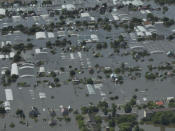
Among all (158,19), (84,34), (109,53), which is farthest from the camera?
(158,19)

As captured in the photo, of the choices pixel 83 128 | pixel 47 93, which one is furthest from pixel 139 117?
pixel 47 93

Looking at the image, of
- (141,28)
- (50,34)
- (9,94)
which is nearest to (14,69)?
(9,94)

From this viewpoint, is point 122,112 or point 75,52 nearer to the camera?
point 122,112

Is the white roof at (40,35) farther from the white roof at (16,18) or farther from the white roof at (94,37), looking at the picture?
the white roof at (16,18)

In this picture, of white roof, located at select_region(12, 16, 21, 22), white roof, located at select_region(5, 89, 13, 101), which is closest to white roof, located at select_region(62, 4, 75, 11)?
white roof, located at select_region(12, 16, 21, 22)

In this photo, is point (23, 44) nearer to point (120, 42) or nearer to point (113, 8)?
point (120, 42)

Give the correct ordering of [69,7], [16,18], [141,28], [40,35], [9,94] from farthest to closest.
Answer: [69,7] → [16,18] → [141,28] → [40,35] → [9,94]

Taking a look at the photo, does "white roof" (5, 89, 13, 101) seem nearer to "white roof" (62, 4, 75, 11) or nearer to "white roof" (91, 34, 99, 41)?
"white roof" (91, 34, 99, 41)

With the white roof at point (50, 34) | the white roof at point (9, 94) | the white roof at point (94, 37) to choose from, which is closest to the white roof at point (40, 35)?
the white roof at point (50, 34)

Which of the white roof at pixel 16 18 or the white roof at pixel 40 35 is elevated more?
the white roof at pixel 16 18

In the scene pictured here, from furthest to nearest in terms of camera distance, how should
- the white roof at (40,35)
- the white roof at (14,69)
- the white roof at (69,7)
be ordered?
the white roof at (69,7) < the white roof at (40,35) < the white roof at (14,69)

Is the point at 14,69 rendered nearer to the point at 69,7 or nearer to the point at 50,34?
the point at 50,34
